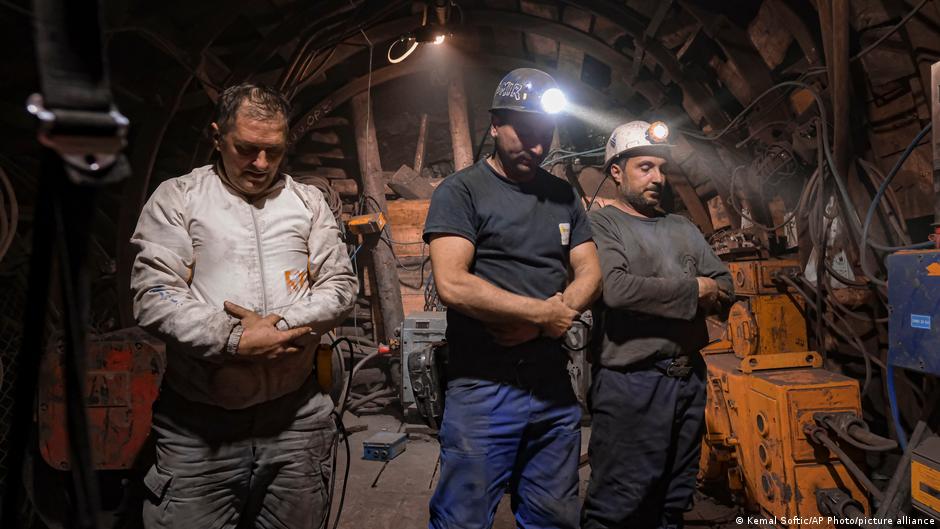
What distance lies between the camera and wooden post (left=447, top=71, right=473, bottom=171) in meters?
6.52

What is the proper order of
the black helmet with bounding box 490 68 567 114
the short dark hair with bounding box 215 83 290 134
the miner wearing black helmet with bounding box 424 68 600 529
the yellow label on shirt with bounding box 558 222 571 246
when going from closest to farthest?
the short dark hair with bounding box 215 83 290 134
the miner wearing black helmet with bounding box 424 68 600 529
the black helmet with bounding box 490 68 567 114
the yellow label on shirt with bounding box 558 222 571 246

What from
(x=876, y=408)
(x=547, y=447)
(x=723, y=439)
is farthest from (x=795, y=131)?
(x=547, y=447)

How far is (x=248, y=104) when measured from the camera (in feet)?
5.77

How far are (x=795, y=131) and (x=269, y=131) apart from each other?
12.6ft

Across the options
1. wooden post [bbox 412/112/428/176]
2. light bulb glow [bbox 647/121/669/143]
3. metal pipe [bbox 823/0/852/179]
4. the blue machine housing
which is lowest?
the blue machine housing

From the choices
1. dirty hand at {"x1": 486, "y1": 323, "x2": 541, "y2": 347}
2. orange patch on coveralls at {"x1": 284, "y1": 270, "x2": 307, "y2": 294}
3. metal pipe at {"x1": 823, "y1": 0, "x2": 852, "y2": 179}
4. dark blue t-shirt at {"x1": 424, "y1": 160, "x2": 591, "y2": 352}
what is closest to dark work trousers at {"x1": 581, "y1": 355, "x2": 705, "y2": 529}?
dark blue t-shirt at {"x1": 424, "y1": 160, "x2": 591, "y2": 352}

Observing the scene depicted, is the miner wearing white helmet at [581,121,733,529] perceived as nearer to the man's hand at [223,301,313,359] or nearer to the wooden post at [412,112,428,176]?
the man's hand at [223,301,313,359]

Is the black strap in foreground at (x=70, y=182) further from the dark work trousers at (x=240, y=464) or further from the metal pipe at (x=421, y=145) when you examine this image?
the metal pipe at (x=421, y=145)

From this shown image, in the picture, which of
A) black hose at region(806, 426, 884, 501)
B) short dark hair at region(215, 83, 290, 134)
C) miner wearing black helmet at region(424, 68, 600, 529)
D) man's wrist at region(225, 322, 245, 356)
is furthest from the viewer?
black hose at region(806, 426, 884, 501)

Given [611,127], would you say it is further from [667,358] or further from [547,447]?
[547,447]

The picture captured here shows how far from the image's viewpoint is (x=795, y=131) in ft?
12.7

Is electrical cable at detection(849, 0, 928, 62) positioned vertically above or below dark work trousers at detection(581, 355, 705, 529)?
above

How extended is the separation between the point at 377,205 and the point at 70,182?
6122 millimetres

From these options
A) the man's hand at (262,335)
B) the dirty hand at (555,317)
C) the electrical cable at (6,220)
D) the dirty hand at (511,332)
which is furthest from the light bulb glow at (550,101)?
the electrical cable at (6,220)
